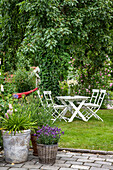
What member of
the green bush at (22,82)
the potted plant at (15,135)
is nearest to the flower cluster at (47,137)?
the potted plant at (15,135)

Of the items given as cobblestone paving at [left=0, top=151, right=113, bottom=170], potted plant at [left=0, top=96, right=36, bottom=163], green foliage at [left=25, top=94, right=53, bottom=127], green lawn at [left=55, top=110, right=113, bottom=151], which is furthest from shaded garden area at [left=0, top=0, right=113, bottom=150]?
potted plant at [left=0, top=96, right=36, bottom=163]

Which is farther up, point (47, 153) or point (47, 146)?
point (47, 146)

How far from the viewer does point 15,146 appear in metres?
4.00

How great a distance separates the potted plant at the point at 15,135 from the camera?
399cm

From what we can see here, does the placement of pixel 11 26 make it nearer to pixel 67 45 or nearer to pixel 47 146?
pixel 67 45

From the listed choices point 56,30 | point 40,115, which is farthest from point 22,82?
point 40,115

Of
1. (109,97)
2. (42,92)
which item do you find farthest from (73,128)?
(109,97)

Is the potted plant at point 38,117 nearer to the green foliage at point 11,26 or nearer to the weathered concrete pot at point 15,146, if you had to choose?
the weathered concrete pot at point 15,146

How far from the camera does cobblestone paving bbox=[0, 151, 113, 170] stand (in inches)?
151

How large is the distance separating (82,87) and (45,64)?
9.60 ft

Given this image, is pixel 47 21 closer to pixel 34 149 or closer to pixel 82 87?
pixel 82 87

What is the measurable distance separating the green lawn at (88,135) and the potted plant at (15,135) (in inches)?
43.7

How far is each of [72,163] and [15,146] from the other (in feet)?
2.91

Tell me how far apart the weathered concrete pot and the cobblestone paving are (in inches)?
3.8
